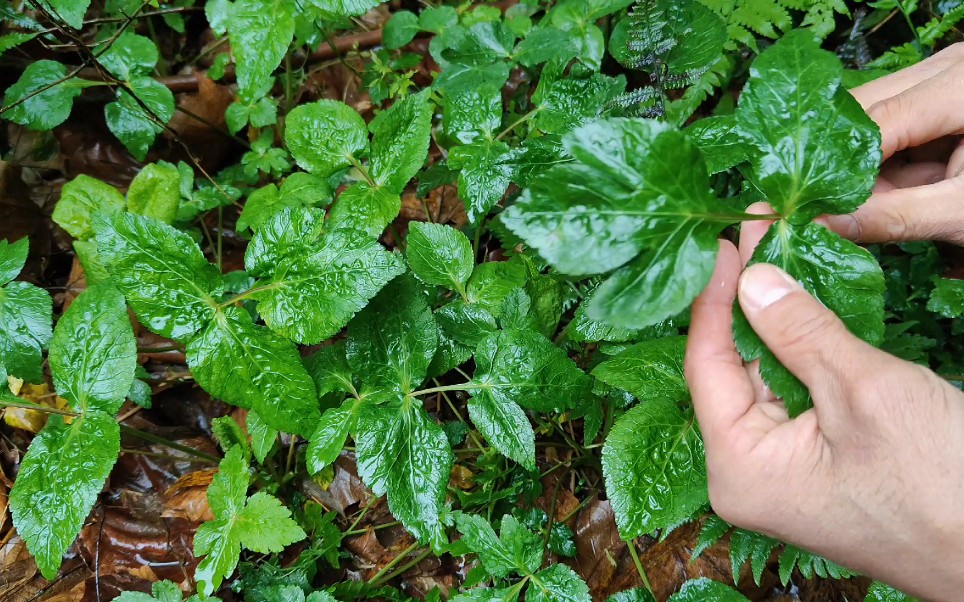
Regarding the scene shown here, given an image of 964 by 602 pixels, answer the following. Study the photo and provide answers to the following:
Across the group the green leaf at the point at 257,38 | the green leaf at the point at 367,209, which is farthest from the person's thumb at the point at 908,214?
the green leaf at the point at 257,38

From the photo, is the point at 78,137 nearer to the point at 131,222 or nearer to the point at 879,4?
the point at 131,222

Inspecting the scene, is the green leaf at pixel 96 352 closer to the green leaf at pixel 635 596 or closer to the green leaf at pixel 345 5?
the green leaf at pixel 345 5

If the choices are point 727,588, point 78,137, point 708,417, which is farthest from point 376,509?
point 78,137

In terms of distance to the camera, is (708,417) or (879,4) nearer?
(708,417)

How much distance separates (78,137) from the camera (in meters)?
3.43

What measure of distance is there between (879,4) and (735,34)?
0.66 meters

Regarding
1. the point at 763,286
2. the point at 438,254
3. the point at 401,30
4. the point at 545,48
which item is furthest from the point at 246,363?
the point at 401,30

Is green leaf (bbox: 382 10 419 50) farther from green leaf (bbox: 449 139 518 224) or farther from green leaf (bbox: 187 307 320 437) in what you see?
green leaf (bbox: 187 307 320 437)

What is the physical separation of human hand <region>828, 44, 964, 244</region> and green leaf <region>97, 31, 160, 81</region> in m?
A: 2.93

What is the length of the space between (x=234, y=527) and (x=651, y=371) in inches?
59.5

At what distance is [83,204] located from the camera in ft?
9.11

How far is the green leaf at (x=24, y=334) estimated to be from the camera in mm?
2240

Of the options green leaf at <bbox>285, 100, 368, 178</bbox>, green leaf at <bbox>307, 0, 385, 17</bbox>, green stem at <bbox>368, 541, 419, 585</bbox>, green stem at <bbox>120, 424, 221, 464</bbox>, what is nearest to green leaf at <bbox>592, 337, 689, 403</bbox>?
green stem at <bbox>368, 541, 419, 585</bbox>

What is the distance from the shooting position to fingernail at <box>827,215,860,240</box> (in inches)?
67.0
